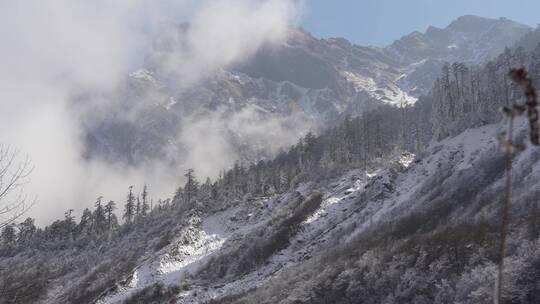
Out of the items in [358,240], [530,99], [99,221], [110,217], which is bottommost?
[358,240]

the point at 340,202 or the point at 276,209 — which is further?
the point at 276,209

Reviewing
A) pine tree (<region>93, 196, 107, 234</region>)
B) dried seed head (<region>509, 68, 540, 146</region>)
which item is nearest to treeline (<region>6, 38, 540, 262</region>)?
pine tree (<region>93, 196, 107, 234</region>)

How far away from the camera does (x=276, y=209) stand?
286 feet

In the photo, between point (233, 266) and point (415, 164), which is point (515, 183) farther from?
point (233, 266)

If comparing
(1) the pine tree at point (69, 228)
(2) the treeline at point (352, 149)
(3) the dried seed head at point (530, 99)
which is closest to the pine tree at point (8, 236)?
(2) the treeline at point (352, 149)

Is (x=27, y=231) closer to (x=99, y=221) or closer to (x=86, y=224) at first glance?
(x=86, y=224)

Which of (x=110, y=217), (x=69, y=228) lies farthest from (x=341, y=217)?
(x=69, y=228)

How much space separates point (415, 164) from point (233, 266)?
29.3m

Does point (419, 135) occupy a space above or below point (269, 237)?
above

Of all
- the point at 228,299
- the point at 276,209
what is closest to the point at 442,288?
the point at 228,299

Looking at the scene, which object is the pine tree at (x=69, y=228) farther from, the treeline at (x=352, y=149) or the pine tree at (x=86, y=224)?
the pine tree at (x=86, y=224)

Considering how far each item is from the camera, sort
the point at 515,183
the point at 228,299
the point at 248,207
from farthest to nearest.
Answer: the point at 248,207
the point at 228,299
the point at 515,183

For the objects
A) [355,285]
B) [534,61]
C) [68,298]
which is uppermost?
[534,61]

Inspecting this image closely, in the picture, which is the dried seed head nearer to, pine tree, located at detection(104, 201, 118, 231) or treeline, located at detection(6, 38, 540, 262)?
treeline, located at detection(6, 38, 540, 262)
